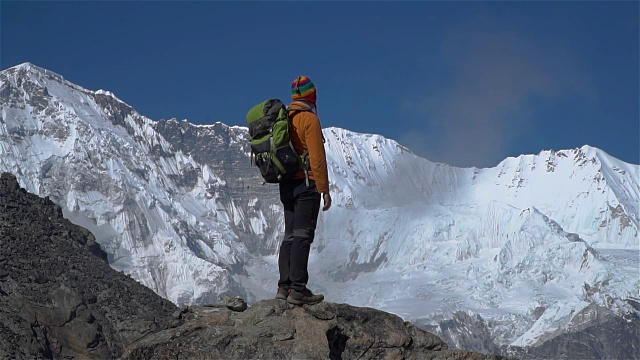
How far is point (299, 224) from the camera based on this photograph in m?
18.0

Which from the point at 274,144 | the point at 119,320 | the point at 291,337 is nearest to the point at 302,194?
the point at 274,144

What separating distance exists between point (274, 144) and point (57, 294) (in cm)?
10599

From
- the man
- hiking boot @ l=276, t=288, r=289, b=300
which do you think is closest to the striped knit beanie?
the man

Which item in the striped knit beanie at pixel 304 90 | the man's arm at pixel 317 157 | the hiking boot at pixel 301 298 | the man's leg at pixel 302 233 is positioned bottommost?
the hiking boot at pixel 301 298

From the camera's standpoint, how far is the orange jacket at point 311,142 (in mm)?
17406

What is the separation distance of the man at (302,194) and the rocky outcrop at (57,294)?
72.0 metres

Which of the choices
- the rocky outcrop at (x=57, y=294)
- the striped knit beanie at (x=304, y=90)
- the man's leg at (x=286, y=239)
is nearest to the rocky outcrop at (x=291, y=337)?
the man's leg at (x=286, y=239)

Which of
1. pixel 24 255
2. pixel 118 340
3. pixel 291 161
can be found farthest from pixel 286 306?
pixel 24 255

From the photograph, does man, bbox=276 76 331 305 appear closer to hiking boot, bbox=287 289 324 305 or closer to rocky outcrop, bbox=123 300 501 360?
hiking boot, bbox=287 289 324 305

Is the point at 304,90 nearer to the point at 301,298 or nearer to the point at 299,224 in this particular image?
the point at 299,224

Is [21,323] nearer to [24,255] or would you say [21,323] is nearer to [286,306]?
[24,255]

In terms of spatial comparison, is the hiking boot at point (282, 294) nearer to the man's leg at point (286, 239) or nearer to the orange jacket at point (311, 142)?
the man's leg at point (286, 239)

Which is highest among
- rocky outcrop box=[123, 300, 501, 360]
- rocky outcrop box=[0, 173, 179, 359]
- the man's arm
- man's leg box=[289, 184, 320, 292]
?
rocky outcrop box=[0, 173, 179, 359]

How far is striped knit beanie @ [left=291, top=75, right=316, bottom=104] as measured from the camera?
18.2 m
